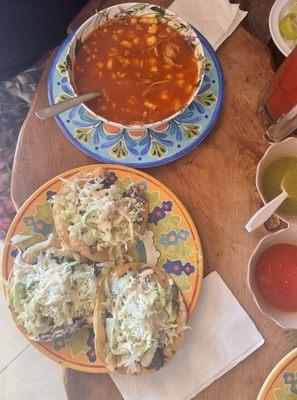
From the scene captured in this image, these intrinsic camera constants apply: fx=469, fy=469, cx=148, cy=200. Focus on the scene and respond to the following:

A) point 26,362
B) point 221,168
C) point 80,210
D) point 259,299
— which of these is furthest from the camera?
point 26,362

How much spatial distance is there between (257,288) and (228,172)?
36cm

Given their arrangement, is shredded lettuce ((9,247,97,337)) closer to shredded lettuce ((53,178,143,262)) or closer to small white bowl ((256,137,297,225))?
shredded lettuce ((53,178,143,262))

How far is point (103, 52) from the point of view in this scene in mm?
1377

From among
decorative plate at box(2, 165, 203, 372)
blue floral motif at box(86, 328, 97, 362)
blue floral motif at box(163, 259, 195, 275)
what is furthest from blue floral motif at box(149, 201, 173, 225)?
blue floral motif at box(86, 328, 97, 362)

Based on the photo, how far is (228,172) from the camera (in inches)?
54.9

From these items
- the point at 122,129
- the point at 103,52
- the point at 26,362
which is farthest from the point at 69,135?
the point at 26,362

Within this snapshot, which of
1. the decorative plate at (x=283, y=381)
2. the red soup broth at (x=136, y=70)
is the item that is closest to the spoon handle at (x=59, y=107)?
the red soup broth at (x=136, y=70)

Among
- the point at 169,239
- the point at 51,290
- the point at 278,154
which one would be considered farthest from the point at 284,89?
the point at 51,290

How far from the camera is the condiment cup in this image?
3.82ft

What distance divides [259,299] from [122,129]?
0.62 metres

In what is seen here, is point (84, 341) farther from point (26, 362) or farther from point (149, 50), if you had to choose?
point (26, 362)

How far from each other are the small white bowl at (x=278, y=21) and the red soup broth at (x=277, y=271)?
2.10 ft

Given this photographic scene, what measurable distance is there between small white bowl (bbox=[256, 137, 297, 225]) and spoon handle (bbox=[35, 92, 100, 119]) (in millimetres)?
511

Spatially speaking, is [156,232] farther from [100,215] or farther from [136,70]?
[136,70]
